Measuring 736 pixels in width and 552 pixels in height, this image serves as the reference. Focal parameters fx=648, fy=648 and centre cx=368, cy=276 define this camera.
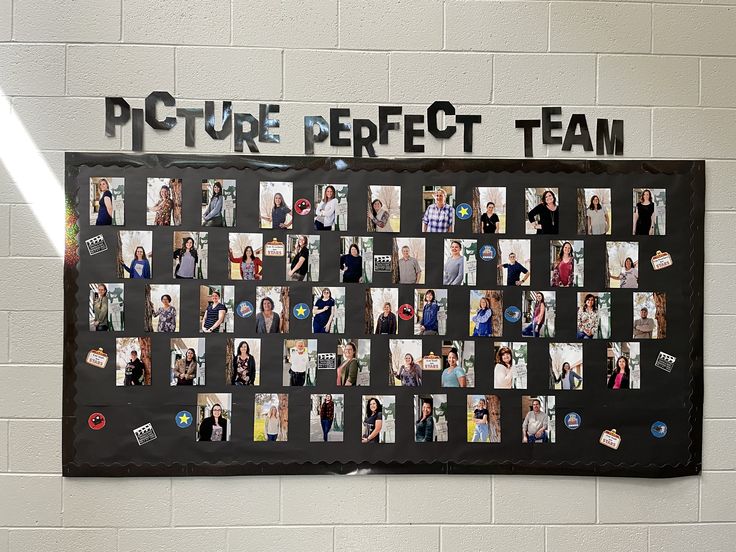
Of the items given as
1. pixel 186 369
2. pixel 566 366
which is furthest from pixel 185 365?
pixel 566 366

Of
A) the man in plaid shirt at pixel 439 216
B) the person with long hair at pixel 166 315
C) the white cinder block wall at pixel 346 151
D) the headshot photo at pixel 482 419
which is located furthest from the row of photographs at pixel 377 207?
the headshot photo at pixel 482 419

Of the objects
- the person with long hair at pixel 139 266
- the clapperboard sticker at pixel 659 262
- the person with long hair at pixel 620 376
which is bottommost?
the person with long hair at pixel 620 376

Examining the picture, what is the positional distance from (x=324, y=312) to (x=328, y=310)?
13mm

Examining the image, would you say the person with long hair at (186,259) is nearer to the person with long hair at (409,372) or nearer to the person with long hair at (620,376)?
the person with long hair at (409,372)

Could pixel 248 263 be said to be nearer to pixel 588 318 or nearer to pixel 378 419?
pixel 378 419

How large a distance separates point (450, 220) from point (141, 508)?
4.04 feet

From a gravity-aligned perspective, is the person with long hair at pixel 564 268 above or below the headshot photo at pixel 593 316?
above

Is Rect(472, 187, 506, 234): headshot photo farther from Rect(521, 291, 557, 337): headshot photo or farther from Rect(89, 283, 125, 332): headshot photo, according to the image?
Rect(89, 283, 125, 332): headshot photo

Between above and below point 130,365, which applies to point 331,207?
above

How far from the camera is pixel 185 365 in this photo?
1.88m

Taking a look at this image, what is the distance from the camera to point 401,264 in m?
1.90

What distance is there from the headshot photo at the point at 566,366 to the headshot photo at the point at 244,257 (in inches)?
35.3

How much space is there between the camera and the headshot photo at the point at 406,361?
6.23ft

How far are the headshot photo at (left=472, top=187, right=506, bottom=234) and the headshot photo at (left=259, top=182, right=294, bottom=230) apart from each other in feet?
1.78
